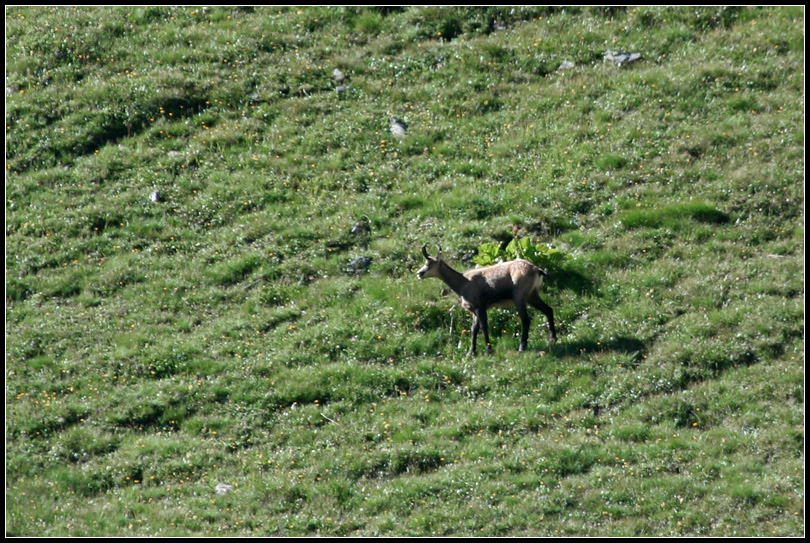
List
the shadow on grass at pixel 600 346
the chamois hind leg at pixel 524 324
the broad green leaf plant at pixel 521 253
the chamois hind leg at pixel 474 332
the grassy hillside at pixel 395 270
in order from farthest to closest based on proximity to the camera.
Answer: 1. the broad green leaf plant at pixel 521 253
2. the chamois hind leg at pixel 474 332
3. the chamois hind leg at pixel 524 324
4. the shadow on grass at pixel 600 346
5. the grassy hillside at pixel 395 270

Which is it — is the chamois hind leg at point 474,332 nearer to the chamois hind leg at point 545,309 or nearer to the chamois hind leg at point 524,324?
the chamois hind leg at point 524,324

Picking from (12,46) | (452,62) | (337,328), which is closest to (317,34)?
(452,62)

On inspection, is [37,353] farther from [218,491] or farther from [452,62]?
[452,62]

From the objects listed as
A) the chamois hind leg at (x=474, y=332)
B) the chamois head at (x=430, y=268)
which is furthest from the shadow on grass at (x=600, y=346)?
the chamois head at (x=430, y=268)

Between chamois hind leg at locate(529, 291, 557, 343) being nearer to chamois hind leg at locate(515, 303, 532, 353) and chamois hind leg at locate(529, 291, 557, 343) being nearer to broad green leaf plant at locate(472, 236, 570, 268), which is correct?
chamois hind leg at locate(515, 303, 532, 353)

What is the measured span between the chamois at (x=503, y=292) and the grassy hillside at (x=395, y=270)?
0.50 m

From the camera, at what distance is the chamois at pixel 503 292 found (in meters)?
18.2

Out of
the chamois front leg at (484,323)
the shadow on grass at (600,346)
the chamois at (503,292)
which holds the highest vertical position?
the chamois at (503,292)

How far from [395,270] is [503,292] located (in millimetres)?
3445

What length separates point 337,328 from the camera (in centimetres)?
1933

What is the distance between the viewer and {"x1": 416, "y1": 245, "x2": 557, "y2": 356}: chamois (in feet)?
Answer: 59.7

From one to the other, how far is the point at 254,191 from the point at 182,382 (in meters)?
7.47

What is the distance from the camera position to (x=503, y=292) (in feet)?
60.4

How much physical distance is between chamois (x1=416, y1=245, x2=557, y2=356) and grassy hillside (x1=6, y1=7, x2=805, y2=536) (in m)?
0.50
